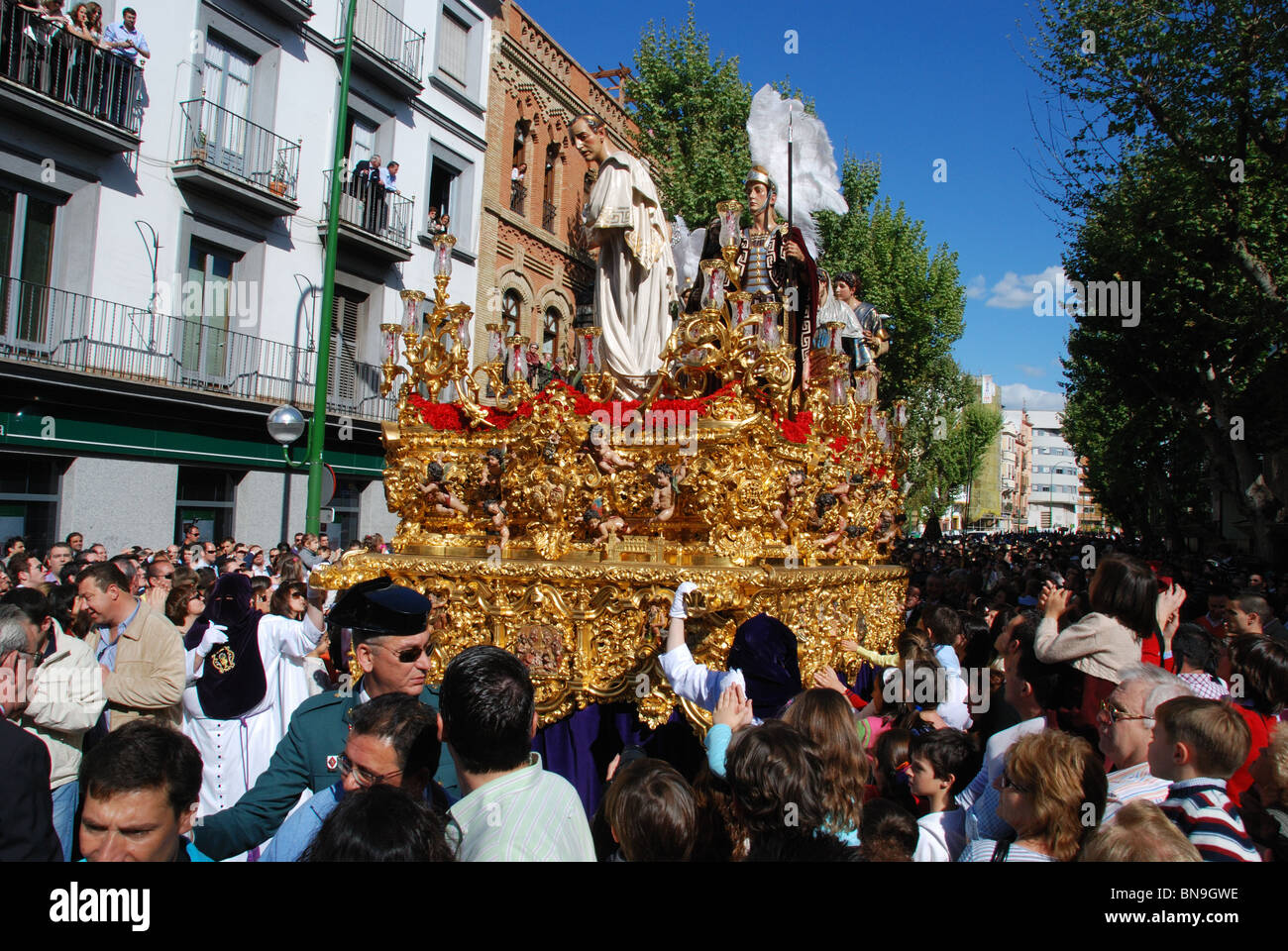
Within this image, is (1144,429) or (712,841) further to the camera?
(1144,429)

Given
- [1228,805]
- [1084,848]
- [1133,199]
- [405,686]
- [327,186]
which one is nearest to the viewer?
[1084,848]

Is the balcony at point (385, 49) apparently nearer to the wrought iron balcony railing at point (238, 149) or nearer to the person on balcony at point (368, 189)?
the person on balcony at point (368, 189)

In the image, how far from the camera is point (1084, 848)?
7.97 ft

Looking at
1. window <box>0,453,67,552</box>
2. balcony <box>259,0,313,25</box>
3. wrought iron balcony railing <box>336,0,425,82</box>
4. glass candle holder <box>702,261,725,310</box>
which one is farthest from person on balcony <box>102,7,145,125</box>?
glass candle holder <box>702,261,725,310</box>

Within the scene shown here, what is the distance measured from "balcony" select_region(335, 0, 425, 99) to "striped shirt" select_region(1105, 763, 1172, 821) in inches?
721

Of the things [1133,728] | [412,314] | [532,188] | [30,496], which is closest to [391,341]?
[412,314]

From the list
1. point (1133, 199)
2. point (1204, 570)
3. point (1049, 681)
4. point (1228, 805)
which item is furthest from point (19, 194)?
point (1204, 570)

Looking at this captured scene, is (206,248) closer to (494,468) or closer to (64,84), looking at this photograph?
(64,84)

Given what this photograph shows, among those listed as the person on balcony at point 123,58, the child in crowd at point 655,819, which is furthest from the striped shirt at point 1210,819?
the person on balcony at point 123,58

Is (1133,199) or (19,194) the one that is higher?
(1133,199)

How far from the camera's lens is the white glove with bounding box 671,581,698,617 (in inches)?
205

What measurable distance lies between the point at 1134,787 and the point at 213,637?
4.99 metres

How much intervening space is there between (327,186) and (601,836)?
16.6 metres
